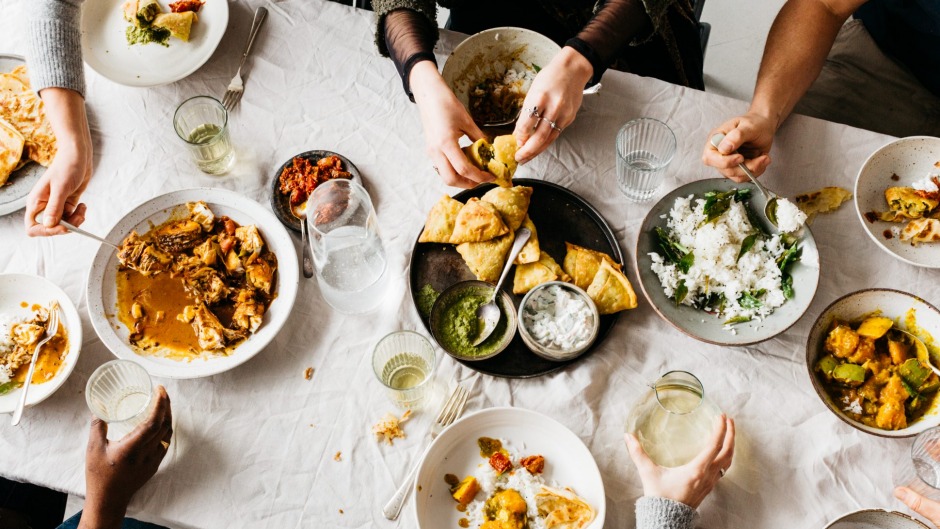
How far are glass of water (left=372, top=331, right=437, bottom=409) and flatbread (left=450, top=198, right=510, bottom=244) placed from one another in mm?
326

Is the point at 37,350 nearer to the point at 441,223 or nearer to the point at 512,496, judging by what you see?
the point at 441,223

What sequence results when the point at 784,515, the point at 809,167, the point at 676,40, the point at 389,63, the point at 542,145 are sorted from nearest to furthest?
the point at 784,515, the point at 542,145, the point at 809,167, the point at 389,63, the point at 676,40

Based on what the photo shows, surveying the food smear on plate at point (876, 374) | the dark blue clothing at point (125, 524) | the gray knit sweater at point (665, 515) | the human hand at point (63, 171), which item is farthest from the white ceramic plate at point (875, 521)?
the human hand at point (63, 171)

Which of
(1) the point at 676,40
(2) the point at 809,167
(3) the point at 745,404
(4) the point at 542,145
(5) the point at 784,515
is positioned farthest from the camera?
(1) the point at 676,40

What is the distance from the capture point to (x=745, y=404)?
1789mm

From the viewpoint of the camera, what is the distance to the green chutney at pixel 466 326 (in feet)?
5.96

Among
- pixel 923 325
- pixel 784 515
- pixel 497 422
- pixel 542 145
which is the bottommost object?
pixel 784 515

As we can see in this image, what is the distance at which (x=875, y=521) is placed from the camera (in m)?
1.56

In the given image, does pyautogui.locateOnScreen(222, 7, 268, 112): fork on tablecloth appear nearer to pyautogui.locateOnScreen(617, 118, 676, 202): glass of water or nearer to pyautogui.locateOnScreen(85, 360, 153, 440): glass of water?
pyautogui.locateOnScreen(85, 360, 153, 440): glass of water

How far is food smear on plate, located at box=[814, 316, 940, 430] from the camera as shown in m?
1.68

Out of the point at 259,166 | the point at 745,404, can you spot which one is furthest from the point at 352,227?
the point at 745,404

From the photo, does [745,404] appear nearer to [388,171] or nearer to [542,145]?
[542,145]

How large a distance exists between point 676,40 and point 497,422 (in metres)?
1.62

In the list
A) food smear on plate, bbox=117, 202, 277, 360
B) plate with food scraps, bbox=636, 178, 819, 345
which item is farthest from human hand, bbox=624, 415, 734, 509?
food smear on plate, bbox=117, 202, 277, 360
